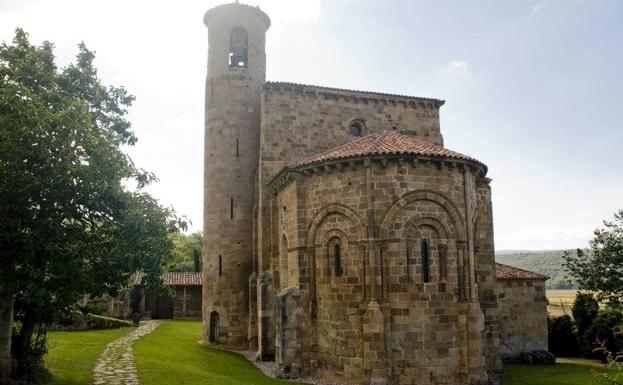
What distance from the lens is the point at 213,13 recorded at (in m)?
23.9

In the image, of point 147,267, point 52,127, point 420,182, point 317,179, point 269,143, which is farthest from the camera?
point 269,143

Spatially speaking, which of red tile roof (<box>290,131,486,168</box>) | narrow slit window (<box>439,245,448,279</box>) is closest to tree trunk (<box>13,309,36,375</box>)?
red tile roof (<box>290,131,486,168</box>)

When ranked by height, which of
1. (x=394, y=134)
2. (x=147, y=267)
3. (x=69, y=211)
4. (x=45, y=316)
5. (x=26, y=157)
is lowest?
(x=45, y=316)

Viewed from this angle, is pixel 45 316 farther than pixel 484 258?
No

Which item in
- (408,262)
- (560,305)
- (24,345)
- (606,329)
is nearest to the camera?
(24,345)

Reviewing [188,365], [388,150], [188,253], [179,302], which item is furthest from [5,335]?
[188,253]

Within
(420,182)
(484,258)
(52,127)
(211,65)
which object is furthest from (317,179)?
(211,65)

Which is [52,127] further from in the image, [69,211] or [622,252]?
[622,252]

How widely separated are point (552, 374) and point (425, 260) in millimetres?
7752

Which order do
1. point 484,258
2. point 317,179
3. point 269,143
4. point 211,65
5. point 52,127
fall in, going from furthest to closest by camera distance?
point 211,65
point 269,143
point 484,258
point 317,179
point 52,127

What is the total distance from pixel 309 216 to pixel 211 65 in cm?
1187

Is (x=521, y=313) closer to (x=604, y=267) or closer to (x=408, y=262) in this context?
(x=604, y=267)

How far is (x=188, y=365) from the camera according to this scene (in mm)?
15914

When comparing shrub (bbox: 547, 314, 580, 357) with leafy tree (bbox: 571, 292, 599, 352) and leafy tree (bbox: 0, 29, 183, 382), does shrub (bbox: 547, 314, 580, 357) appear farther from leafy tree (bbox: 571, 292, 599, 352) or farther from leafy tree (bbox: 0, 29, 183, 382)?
leafy tree (bbox: 0, 29, 183, 382)
